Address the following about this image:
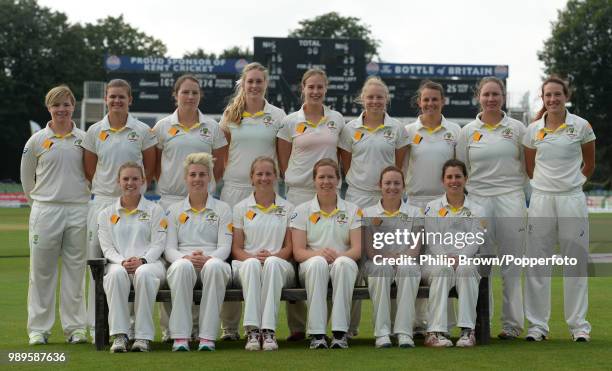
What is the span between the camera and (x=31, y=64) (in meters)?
64.0

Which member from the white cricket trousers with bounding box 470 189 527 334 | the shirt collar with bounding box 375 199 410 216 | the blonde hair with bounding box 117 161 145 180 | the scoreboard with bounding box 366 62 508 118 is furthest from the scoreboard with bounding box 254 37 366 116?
the blonde hair with bounding box 117 161 145 180

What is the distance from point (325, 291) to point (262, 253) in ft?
1.96

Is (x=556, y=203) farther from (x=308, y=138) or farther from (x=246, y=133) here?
(x=246, y=133)

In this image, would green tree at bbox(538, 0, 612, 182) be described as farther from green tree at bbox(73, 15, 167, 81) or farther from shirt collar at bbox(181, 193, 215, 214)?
shirt collar at bbox(181, 193, 215, 214)

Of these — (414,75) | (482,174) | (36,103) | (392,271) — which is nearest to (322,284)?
(392,271)

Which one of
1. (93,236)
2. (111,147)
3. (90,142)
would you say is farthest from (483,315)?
(90,142)

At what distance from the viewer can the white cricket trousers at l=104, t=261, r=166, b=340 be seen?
790cm

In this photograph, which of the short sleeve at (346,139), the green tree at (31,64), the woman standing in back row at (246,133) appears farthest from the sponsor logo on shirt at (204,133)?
the green tree at (31,64)

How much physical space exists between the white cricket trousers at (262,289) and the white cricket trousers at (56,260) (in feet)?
5.36

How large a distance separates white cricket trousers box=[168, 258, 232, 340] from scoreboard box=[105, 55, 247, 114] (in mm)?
22018

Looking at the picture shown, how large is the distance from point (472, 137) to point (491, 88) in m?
0.44

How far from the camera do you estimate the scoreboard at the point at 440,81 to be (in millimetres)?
30297

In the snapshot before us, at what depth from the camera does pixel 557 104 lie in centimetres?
895

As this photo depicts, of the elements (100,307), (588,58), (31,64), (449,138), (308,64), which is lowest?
(100,307)
